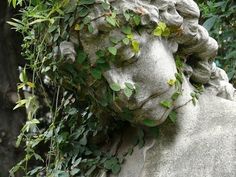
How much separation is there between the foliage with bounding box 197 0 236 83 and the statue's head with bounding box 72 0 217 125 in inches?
67.5

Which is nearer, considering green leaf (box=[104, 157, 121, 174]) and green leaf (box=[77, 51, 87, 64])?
green leaf (box=[77, 51, 87, 64])

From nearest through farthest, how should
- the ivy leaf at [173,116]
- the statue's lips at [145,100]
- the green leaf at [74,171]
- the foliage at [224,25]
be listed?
1. the statue's lips at [145,100]
2. the ivy leaf at [173,116]
3. the green leaf at [74,171]
4. the foliage at [224,25]

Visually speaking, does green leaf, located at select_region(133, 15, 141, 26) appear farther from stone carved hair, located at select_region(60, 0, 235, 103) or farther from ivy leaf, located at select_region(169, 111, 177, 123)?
ivy leaf, located at select_region(169, 111, 177, 123)

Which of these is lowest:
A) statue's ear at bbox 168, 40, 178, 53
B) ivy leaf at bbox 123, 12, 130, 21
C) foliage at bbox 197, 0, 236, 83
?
foliage at bbox 197, 0, 236, 83

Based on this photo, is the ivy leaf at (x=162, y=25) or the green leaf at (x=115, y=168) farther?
the green leaf at (x=115, y=168)

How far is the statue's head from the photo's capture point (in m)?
1.85

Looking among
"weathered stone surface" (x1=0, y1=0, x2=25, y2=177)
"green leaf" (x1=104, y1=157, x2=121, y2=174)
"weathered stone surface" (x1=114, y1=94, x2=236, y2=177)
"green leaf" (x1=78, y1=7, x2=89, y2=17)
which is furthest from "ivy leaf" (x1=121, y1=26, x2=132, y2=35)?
"weathered stone surface" (x1=0, y1=0, x2=25, y2=177)

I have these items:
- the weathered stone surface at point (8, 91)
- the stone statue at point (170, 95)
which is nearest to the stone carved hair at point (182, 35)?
the stone statue at point (170, 95)

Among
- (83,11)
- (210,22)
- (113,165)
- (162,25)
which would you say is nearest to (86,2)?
(83,11)

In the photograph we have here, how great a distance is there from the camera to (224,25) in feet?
13.0

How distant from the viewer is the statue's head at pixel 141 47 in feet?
6.07

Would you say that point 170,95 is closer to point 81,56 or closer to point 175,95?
point 175,95

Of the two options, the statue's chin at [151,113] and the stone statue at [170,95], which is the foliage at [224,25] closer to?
the stone statue at [170,95]

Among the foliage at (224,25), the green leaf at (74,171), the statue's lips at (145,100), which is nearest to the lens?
the statue's lips at (145,100)
